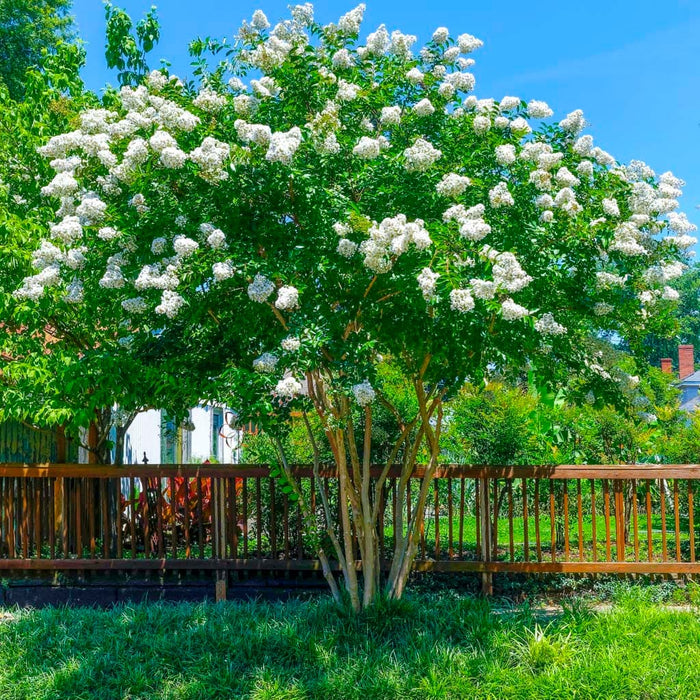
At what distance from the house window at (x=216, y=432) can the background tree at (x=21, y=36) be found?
24.6 feet

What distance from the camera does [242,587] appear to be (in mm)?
7078

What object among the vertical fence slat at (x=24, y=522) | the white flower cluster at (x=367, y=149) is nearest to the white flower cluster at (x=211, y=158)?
the white flower cluster at (x=367, y=149)

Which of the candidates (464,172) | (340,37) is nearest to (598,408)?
(464,172)

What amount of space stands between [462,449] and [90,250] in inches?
229

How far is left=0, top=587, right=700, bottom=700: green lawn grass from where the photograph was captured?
4449 mm

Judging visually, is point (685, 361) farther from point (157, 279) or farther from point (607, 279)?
point (157, 279)

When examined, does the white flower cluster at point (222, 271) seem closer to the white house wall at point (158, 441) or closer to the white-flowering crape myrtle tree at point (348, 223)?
the white-flowering crape myrtle tree at point (348, 223)

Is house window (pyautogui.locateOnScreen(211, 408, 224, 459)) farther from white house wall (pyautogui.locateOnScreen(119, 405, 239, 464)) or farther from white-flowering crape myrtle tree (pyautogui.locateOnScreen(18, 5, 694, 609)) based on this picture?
white-flowering crape myrtle tree (pyautogui.locateOnScreen(18, 5, 694, 609))

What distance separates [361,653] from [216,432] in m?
11.8

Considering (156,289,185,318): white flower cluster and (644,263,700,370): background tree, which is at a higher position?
(644,263,700,370): background tree

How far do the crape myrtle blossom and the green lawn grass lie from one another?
171 centimetres

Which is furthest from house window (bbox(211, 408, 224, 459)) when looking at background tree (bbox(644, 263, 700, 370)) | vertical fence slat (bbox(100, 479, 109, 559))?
background tree (bbox(644, 263, 700, 370))

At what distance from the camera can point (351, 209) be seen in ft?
15.5

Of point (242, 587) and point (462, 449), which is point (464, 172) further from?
point (462, 449)
